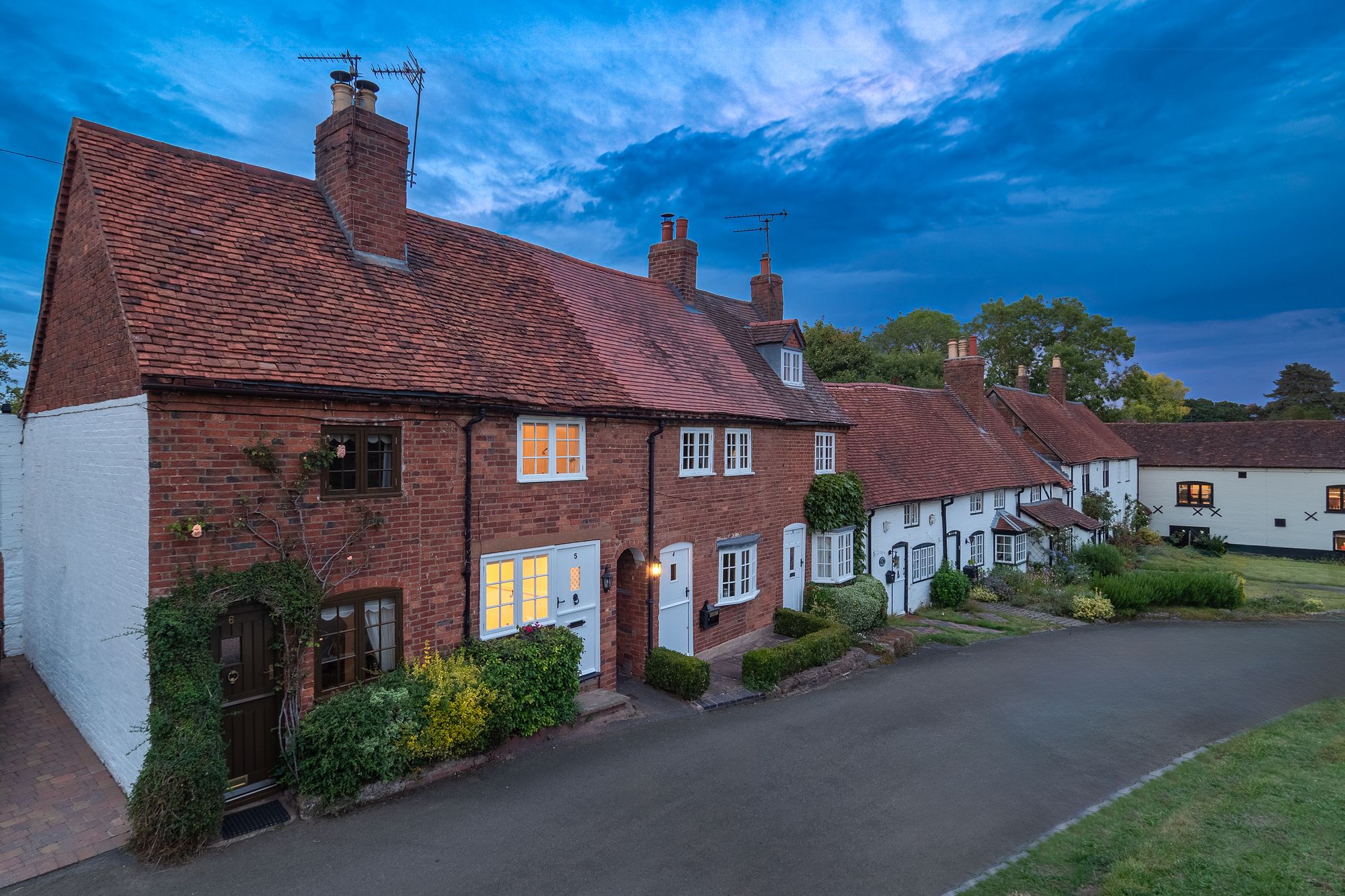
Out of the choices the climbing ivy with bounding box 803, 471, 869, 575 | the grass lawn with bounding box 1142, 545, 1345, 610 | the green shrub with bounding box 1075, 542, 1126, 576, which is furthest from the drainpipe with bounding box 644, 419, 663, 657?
the grass lawn with bounding box 1142, 545, 1345, 610

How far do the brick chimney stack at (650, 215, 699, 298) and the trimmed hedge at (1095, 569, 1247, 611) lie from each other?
17953 mm

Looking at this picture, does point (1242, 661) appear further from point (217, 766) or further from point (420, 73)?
point (420, 73)

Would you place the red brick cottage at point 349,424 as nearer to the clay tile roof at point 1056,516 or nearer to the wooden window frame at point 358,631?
the wooden window frame at point 358,631

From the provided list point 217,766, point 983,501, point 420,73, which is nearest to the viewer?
point 217,766

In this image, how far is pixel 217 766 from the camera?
7543mm

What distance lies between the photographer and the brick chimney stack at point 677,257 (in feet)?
65.3

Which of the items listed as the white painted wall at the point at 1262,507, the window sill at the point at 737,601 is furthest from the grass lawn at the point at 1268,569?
the window sill at the point at 737,601

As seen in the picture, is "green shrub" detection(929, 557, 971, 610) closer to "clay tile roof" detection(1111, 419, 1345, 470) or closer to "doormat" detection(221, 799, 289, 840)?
"doormat" detection(221, 799, 289, 840)

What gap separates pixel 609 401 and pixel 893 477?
13.0 meters

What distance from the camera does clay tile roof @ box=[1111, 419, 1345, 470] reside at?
37.2 meters

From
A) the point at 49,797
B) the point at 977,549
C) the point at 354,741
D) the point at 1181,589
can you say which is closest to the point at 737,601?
the point at 354,741

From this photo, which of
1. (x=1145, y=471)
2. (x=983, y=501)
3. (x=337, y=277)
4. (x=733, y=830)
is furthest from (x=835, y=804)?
(x=1145, y=471)

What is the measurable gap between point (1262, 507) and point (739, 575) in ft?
129

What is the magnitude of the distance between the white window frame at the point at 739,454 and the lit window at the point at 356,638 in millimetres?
8372
